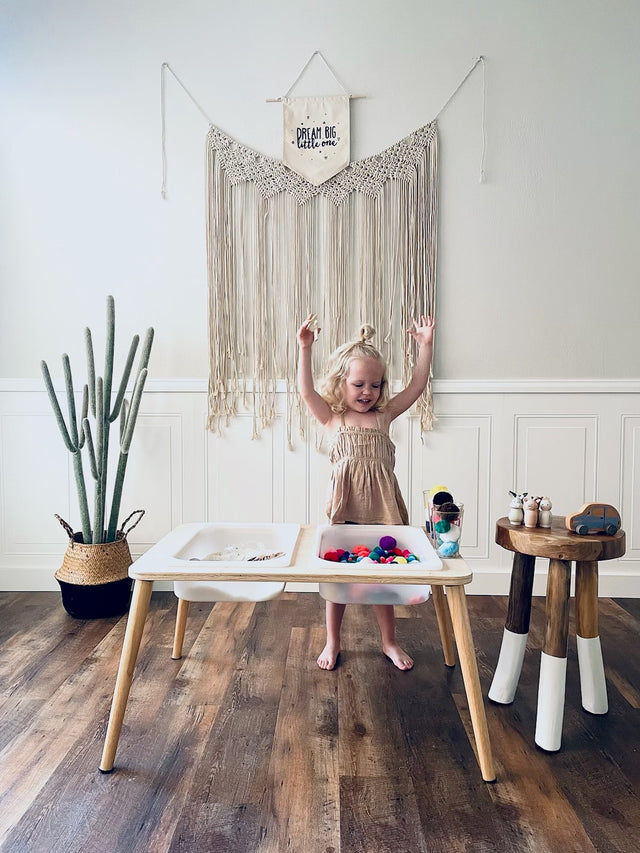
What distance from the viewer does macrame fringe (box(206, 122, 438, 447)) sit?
8.80 ft

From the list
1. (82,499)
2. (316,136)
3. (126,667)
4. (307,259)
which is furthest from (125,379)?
(126,667)

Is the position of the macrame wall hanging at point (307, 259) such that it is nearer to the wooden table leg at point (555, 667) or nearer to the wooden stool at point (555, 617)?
the wooden stool at point (555, 617)

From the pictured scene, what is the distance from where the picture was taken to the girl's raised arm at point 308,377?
1.92 metres

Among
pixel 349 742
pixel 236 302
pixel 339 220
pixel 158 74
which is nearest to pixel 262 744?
pixel 349 742

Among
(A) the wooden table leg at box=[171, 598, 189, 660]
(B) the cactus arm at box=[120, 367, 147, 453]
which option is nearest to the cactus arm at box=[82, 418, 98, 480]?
(B) the cactus arm at box=[120, 367, 147, 453]

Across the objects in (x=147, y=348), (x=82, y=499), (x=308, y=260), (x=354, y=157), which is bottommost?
(x=82, y=499)

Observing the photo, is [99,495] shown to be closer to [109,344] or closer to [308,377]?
[109,344]

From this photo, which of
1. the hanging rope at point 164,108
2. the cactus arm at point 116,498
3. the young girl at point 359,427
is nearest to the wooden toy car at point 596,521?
the young girl at point 359,427

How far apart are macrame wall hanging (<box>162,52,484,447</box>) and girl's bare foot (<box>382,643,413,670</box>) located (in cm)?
98

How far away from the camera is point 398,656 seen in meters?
2.06

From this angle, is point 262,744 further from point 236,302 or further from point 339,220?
point 339,220

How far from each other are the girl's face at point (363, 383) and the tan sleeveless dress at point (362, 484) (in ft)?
0.30

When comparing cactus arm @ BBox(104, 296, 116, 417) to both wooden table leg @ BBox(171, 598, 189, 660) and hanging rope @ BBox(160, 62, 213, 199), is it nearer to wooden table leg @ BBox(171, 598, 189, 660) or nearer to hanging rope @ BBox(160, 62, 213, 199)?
hanging rope @ BBox(160, 62, 213, 199)

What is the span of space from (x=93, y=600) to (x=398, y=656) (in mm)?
1200
